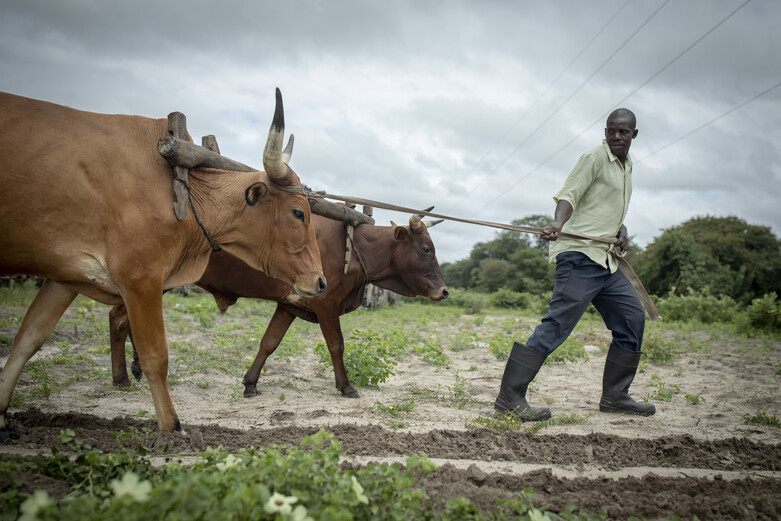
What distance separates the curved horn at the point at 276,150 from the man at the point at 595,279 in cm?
207

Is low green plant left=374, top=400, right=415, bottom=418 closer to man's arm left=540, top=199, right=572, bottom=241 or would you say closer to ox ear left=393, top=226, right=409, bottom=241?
man's arm left=540, top=199, right=572, bottom=241

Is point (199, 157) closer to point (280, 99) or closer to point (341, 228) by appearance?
point (280, 99)

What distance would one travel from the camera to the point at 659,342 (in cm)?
820

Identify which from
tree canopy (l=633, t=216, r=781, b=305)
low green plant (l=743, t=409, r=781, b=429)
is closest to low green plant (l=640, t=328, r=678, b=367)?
low green plant (l=743, t=409, r=781, b=429)

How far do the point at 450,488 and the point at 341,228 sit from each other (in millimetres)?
3492

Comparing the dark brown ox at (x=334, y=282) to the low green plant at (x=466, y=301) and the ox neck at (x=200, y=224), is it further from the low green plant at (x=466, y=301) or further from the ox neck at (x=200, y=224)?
the low green plant at (x=466, y=301)

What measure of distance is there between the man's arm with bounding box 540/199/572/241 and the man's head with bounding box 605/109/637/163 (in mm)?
690

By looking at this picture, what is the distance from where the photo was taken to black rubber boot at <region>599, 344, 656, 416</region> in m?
4.64

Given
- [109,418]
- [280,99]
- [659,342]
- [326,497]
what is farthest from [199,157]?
[659,342]

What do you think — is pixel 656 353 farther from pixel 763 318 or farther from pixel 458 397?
pixel 763 318

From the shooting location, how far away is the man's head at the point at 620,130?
451 cm

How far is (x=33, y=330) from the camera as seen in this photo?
339 centimetres

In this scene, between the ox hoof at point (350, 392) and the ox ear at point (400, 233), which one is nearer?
the ox hoof at point (350, 392)

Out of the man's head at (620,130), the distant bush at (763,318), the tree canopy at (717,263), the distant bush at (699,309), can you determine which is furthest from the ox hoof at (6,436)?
the tree canopy at (717,263)
